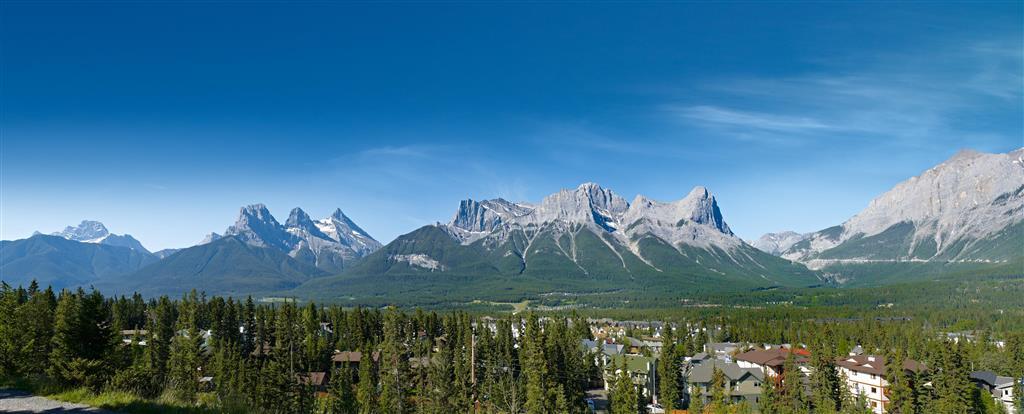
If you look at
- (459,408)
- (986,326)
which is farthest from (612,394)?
(986,326)

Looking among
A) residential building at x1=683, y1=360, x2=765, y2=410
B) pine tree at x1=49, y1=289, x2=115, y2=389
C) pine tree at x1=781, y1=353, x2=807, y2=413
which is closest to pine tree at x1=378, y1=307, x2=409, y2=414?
pine tree at x1=49, y1=289, x2=115, y2=389

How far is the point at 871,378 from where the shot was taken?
257 feet

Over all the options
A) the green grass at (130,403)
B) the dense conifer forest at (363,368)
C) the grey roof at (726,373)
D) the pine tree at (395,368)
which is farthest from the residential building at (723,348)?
the green grass at (130,403)

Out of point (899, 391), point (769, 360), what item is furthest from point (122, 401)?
point (769, 360)

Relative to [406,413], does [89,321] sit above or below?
above

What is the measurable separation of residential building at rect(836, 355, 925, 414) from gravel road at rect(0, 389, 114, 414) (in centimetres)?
7769

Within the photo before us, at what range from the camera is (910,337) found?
112 meters

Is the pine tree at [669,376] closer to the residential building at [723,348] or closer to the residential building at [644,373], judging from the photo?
the residential building at [644,373]

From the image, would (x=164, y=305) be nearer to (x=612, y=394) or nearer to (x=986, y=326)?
A: (x=612, y=394)

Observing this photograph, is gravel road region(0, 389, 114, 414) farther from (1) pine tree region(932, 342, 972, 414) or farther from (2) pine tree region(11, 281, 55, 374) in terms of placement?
(1) pine tree region(932, 342, 972, 414)

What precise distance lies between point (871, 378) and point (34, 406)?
8832cm

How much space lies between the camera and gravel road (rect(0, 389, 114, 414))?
15.7m

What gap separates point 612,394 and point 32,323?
51.4m

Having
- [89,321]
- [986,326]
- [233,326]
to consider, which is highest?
[89,321]
